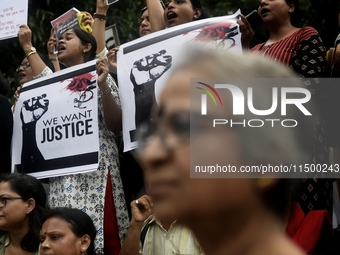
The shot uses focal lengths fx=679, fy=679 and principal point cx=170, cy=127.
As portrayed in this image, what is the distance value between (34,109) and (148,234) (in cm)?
175

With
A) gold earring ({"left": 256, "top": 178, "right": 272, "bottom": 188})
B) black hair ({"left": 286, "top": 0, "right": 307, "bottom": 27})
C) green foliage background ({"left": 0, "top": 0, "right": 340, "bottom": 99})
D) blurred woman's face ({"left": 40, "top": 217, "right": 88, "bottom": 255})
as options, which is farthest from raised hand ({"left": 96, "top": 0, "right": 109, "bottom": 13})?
gold earring ({"left": 256, "top": 178, "right": 272, "bottom": 188})

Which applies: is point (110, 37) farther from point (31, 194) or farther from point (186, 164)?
point (186, 164)

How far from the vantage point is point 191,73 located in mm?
1210

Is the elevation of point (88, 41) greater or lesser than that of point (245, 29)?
greater

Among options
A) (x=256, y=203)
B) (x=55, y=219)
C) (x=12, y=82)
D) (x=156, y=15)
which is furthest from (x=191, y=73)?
(x=12, y=82)

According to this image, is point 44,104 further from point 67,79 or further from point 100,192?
point 100,192

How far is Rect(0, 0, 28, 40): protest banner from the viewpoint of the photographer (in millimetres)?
5988

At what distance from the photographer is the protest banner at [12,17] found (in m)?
5.99

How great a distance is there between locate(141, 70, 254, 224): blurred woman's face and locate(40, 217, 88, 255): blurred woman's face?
339cm

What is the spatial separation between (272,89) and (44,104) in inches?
166

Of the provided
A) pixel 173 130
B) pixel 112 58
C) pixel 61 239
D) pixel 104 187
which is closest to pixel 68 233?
pixel 61 239

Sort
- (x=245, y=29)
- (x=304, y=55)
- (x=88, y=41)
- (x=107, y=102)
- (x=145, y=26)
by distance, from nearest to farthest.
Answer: (x=304, y=55)
(x=245, y=29)
(x=107, y=102)
(x=88, y=41)
(x=145, y=26)

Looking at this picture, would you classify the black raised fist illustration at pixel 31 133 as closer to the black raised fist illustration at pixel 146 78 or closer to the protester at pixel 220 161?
the black raised fist illustration at pixel 146 78

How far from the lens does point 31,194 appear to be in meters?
5.10
